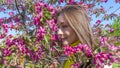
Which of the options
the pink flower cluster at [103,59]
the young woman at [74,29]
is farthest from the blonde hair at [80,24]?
the pink flower cluster at [103,59]

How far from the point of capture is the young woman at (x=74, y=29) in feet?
7.26

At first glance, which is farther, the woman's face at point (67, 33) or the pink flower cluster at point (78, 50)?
the woman's face at point (67, 33)

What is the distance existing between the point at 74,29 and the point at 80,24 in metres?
0.06

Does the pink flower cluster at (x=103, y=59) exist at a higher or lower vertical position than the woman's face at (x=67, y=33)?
lower

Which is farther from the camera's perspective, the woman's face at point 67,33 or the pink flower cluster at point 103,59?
the woman's face at point 67,33

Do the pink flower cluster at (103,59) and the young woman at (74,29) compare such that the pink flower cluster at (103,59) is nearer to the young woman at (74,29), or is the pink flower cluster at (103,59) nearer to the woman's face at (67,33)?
the young woman at (74,29)

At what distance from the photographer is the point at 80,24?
2.27 meters

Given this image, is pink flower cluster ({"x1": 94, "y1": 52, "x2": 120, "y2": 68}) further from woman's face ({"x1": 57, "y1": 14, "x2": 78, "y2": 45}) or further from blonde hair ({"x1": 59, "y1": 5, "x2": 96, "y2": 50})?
woman's face ({"x1": 57, "y1": 14, "x2": 78, "y2": 45})

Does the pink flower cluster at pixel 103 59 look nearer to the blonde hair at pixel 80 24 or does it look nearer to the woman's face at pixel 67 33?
the blonde hair at pixel 80 24

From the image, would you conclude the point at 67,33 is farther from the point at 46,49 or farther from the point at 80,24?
the point at 46,49

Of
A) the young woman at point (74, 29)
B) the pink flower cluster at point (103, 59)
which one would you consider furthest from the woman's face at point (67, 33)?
the pink flower cluster at point (103, 59)

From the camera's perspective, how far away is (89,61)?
7.34 feet

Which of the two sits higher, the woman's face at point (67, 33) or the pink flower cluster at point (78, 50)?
the woman's face at point (67, 33)

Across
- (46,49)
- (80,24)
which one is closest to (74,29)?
(80,24)
